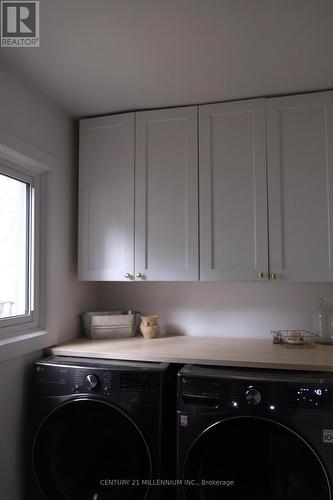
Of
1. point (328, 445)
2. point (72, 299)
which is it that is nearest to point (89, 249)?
point (72, 299)

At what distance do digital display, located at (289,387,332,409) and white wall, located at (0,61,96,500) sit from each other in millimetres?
1271

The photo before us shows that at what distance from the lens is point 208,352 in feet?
6.11

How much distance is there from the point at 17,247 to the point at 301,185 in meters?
1.52

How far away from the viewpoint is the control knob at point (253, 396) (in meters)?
1.56

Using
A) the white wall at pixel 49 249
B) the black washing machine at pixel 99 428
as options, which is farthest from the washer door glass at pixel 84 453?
the white wall at pixel 49 249

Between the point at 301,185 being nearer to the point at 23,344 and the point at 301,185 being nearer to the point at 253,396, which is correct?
the point at 253,396

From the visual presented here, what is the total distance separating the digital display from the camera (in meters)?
1.51

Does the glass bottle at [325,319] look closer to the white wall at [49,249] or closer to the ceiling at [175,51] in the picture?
the ceiling at [175,51]

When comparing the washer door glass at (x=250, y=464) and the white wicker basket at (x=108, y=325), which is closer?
the washer door glass at (x=250, y=464)

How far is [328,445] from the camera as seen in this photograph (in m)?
1.48

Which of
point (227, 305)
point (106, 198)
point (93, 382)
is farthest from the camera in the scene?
point (227, 305)

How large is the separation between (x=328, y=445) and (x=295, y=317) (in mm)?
832

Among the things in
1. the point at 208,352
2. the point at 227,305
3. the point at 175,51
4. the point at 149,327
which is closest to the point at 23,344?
the point at 149,327

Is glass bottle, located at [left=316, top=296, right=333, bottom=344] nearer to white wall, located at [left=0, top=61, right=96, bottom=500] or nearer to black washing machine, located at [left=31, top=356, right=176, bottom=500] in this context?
black washing machine, located at [left=31, top=356, right=176, bottom=500]
